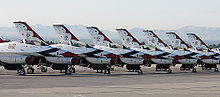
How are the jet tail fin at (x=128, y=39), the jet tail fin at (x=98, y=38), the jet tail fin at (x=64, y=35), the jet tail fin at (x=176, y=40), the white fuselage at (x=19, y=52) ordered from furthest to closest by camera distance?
1. the jet tail fin at (x=176, y=40)
2. the jet tail fin at (x=128, y=39)
3. the jet tail fin at (x=98, y=38)
4. the jet tail fin at (x=64, y=35)
5. the white fuselage at (x=19, y=52)

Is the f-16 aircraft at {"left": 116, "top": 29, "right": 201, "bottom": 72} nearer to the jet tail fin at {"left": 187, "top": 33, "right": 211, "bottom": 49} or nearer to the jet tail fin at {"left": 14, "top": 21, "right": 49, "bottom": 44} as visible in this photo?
the jet tail fin at {"left": 187, "top": 33, "right": 211, "bottom": 49}

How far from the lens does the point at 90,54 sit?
1508 inches

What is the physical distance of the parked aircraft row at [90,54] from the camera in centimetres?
3416

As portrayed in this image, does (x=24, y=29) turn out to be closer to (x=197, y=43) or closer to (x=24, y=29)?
(x=24, y=29)

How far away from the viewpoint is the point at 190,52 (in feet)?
159

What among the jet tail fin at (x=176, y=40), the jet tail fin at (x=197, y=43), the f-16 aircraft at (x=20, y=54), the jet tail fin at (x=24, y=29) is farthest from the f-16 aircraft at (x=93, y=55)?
the jet tail fin at (x=197, y=43)

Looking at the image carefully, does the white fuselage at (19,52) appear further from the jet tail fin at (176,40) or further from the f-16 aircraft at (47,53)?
the jet tail fin at (176,40)

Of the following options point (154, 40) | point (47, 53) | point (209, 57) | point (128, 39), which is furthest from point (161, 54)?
point (47, 53)

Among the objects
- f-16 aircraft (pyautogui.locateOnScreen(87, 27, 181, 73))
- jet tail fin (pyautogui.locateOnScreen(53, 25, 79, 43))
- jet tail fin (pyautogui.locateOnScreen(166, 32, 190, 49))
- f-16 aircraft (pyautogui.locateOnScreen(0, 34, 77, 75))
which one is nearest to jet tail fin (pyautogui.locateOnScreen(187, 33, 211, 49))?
jet tail fin (pyautogui.locateOnScreen(166, 32, 190, 49))

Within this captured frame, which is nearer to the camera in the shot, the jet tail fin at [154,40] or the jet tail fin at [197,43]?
the jet tail fin at [154,40]

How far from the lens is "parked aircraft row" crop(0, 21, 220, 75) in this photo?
112 feet

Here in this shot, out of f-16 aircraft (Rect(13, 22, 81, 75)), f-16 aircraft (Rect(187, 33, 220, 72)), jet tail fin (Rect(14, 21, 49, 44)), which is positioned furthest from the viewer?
f-16 aircraft (Rect(187, 33, 220, 72))

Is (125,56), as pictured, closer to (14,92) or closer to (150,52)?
(150,52)

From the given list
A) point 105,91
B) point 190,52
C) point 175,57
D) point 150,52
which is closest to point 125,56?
point 150,52
